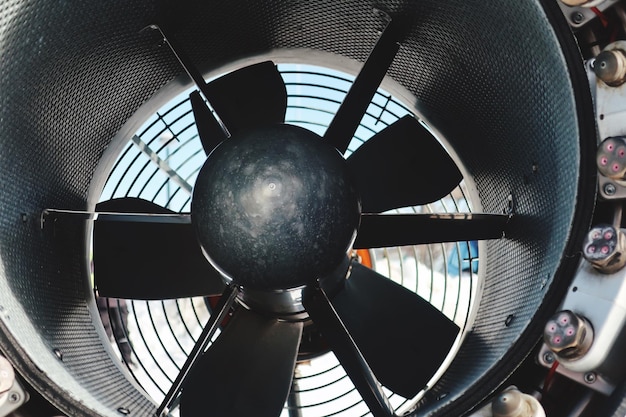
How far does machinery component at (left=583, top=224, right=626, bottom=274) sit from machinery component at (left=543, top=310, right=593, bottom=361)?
0.12m

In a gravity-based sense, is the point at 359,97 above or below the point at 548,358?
above

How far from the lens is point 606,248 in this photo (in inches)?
60.8

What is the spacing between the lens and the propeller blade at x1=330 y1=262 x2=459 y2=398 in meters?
2.24

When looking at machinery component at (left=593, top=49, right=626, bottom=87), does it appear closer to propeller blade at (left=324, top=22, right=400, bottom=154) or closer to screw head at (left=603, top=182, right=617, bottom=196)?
screw head at (left=603, top=182, right=617, bottom=196)

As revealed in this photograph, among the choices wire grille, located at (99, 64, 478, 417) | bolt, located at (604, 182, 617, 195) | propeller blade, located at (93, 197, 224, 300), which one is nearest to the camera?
bolt, located at (604, 182, 617, 195)

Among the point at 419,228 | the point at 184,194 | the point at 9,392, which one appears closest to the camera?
the point at 9,392

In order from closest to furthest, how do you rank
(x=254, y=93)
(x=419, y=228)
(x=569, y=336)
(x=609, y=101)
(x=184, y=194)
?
(x=569, y=336) < (x=609, y=101) < (x=419, y=228) < (x=254, y=93) < (x=184, y=194)

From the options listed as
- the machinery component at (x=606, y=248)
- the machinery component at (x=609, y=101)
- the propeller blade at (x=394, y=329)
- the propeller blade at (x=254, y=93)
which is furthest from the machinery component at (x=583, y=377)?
the propeller blade at (x=254, y=93)

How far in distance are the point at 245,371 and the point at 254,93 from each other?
32.4 inches

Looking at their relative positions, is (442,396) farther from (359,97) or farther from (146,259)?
(146,259)

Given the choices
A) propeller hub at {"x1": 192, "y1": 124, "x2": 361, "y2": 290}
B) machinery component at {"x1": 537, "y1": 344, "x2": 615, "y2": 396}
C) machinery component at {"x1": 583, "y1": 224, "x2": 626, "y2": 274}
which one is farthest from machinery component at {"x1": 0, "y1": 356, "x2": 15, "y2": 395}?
machinery component at {"x1": 583, "y1": 224, "x2": 626, "y2": 274}

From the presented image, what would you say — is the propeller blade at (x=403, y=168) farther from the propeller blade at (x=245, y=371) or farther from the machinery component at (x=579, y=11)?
the machinery component at (x=579, y=11)

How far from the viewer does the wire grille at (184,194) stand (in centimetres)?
269

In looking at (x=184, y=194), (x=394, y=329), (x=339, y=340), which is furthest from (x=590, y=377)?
(x=184, y=194)
